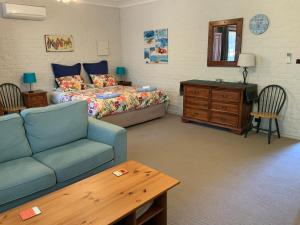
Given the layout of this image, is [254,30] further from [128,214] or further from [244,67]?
[128,214]

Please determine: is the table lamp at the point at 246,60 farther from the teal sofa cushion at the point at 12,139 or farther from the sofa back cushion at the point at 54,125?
the teal sofa cushion at the point at 12,139

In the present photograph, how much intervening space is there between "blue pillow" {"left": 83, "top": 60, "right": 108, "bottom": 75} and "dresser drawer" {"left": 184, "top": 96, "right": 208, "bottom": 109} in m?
2.46

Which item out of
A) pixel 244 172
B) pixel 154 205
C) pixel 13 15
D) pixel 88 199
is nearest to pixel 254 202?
pixel 244 172

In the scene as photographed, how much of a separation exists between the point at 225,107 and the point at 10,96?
13.6 feet

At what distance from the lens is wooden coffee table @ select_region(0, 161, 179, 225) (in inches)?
58.4

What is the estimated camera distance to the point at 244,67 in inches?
170

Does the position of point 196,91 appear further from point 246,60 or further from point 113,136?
point 113,136

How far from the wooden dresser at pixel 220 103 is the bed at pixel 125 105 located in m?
0.63

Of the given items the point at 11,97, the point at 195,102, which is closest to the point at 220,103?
the point at 195,102

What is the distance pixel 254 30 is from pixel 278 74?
0.84 metres

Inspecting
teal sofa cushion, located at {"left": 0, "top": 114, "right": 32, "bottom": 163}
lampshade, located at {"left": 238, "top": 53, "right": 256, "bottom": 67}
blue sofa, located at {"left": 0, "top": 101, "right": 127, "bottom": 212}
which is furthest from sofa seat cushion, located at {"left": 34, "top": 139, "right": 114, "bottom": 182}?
lampshade, located at {"left": 238, "top": 53, "right": 256, "bottom": 67}

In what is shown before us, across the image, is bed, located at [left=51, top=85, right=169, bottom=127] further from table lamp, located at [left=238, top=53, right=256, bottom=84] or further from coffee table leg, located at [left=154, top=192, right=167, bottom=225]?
coffee table leg, located at [left=154, top=192, right=167, bottom=225]

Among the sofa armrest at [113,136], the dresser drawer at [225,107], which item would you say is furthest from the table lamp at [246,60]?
the sofa armrest at [113,136]

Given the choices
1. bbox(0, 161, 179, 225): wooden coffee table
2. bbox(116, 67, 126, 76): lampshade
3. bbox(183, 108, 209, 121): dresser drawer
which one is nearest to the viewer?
bbox(0, 161, 179, 225): wooden coffee table
